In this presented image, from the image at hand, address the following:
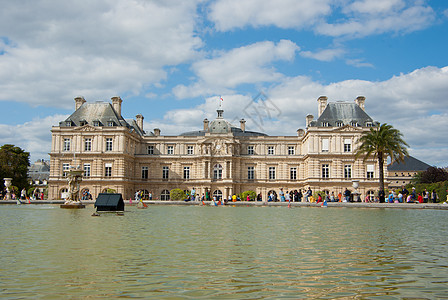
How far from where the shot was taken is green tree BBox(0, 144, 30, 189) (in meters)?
62.8

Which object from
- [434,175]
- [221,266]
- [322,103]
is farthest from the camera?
[434,175]

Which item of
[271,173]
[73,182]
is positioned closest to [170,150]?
[271,173]

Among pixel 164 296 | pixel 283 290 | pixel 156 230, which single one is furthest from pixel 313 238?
pixel 164 296

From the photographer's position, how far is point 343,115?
63.1 metres

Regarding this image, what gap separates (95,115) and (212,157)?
736 inches

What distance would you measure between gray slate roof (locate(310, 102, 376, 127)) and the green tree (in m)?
44.8

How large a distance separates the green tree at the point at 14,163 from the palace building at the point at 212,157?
716cm

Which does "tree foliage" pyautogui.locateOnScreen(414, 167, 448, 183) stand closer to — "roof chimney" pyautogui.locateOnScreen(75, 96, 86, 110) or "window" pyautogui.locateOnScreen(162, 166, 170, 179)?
"window" pyautogui.locateOnScreen(162, 166, 170, 179)

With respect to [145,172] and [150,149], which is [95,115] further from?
[145,172]

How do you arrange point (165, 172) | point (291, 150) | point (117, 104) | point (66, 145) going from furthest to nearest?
point (291, 150) < point (165, 172) < point (117, 104) < point (66, 145)

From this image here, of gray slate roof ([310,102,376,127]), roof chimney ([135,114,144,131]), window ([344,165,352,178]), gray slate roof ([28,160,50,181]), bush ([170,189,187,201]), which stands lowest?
bush ([170,189,187,201])

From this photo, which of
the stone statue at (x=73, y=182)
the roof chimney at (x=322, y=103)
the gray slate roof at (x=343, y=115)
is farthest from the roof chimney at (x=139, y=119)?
the stone statue at (x=73, y=182)

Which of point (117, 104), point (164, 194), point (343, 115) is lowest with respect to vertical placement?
point (164, 194)

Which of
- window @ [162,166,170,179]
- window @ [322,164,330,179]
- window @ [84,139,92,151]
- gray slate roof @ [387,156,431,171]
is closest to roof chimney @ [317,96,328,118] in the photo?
window @ [322,164,330,179]
